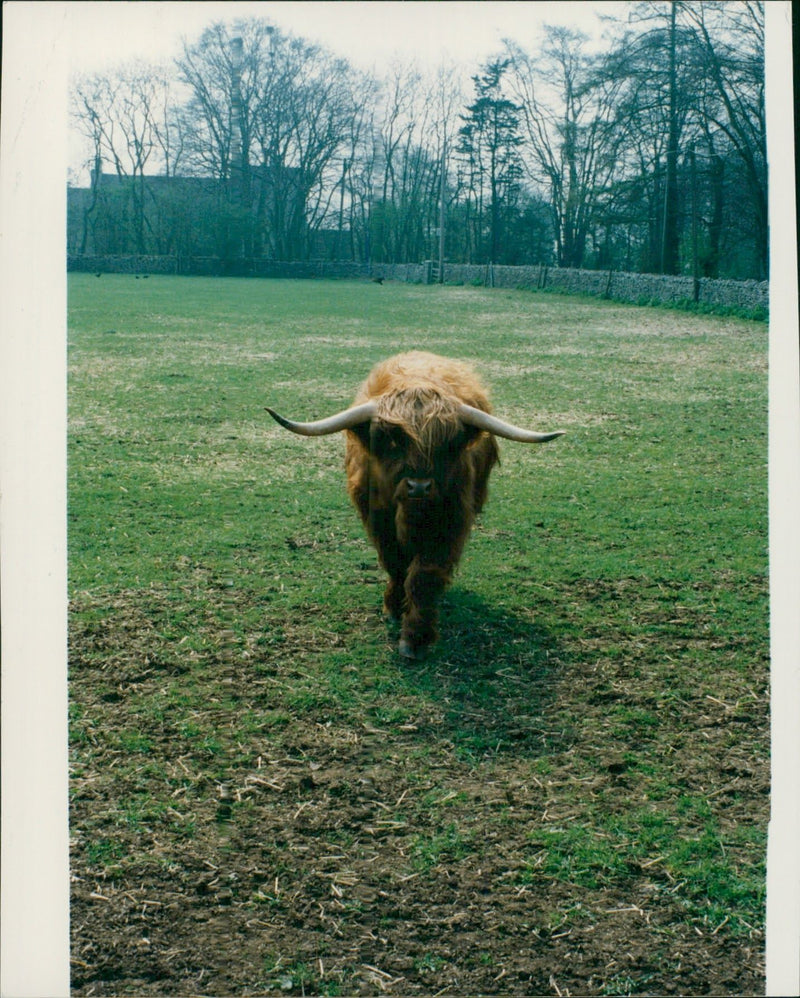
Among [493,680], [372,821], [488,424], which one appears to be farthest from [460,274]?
[372,821]

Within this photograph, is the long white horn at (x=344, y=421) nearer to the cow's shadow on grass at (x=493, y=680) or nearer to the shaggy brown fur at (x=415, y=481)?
the shaggy brown fur at (x=415, y=481)

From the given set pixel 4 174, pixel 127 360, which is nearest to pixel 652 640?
pixel 4 174

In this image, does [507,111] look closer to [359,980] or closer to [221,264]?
[359,980]

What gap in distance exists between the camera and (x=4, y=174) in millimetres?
2430

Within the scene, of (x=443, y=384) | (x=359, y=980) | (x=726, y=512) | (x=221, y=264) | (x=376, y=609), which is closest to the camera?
(x=359, y=980)

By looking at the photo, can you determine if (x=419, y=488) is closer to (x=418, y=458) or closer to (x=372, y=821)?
(x=418, y=458)

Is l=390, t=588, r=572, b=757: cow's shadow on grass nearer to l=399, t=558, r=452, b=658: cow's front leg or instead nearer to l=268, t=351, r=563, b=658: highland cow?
l=399, t=558, r=452, b=658: cow's front leg

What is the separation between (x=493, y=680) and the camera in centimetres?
484

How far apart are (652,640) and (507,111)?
3.66 meters

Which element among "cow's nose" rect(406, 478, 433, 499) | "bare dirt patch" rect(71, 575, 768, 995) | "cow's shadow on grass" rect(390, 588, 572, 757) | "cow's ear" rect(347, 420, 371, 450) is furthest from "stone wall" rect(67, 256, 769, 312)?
"bare dirt patch" rect(71, 575, 768, 995)

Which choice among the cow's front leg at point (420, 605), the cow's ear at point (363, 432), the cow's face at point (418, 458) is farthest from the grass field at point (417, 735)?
the cow's ear at point (363, 432)

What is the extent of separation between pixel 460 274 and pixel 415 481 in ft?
99.8

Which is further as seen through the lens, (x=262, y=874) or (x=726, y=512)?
(x=726, y=512)

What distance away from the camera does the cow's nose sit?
4.75m
